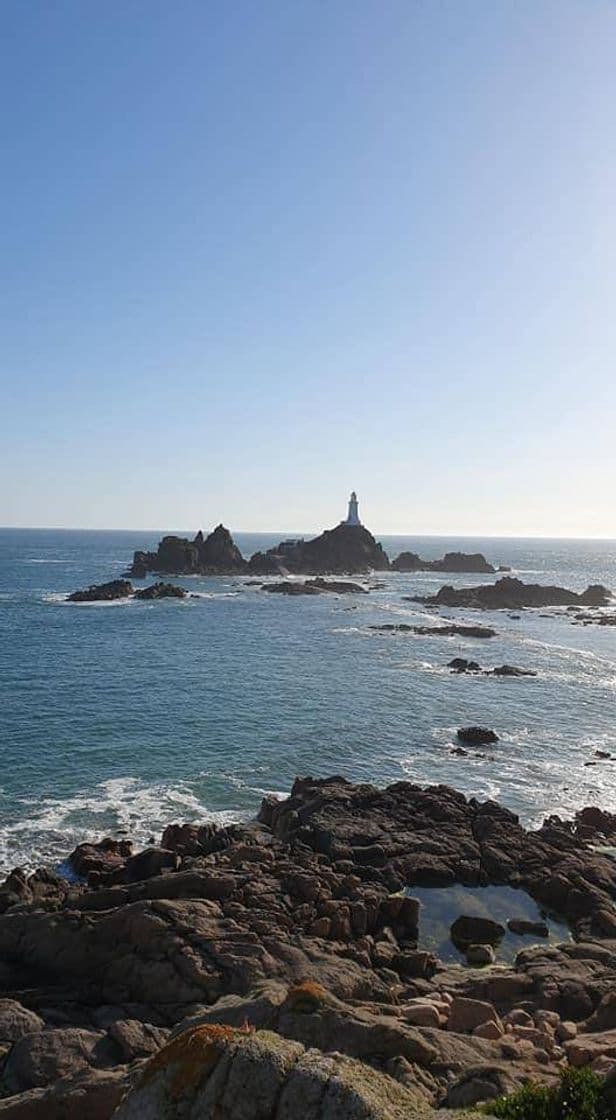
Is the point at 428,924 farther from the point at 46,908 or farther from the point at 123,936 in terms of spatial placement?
the point at 46,908

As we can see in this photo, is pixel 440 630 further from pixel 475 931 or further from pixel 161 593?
pixel 475 931

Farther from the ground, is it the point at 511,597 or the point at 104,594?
the point at 104,594

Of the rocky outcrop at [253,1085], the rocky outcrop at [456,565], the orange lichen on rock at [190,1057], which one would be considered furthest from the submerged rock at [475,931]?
the rocky outcrop at [456,565]

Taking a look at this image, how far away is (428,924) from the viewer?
25.8 m

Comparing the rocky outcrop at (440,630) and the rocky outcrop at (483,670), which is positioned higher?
the rocky outcrop at (440,630)

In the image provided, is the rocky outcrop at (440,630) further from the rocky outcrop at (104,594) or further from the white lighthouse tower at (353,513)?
the white lighthouse tower at (353,513)

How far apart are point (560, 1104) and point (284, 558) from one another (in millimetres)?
164896

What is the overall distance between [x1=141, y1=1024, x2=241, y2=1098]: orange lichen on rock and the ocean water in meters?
22.5

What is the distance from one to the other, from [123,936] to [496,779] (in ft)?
85.7

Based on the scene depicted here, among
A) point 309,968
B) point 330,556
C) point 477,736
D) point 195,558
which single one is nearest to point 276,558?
point 330,556

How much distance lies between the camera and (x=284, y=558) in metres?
174

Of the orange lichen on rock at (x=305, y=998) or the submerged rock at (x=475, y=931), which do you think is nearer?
the orange lichen on rock at (x=305, y=998)

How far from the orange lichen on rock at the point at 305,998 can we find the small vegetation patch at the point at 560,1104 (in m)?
4.49

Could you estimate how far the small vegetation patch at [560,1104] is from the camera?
9.40 m
